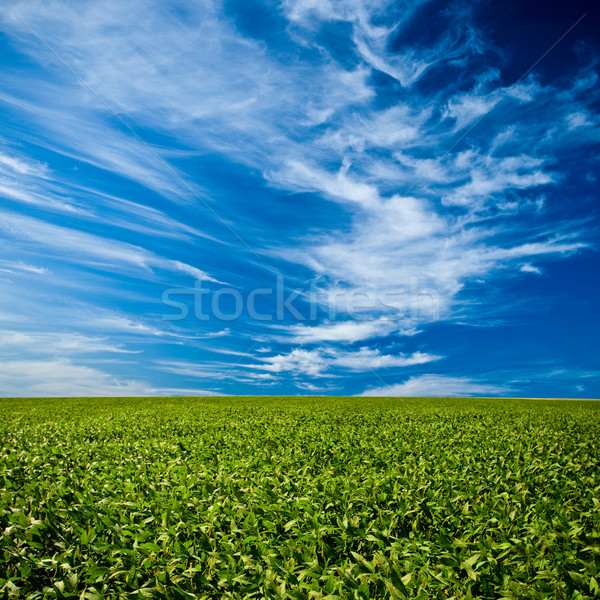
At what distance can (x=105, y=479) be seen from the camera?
7098 millimetres

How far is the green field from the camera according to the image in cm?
366

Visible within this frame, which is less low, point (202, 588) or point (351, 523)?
point (351, 523)

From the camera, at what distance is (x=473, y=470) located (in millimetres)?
7816

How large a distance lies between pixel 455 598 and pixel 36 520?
5.14 m

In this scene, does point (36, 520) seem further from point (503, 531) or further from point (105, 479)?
point (503, 531)

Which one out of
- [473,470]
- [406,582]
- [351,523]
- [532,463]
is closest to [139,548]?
[351,523]

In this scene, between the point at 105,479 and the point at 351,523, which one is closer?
the point at 351,523

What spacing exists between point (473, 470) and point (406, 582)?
17.1ft

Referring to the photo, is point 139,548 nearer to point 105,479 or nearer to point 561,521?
point 105,479

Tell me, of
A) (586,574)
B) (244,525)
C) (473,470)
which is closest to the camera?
(586,574)

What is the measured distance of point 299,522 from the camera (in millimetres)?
4969

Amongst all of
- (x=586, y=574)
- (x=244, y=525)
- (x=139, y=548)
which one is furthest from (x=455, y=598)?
(x=139, y=548)

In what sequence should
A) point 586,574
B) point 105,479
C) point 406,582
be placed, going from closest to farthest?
1. point 406,582
2. point 586,574
3. point 105,479

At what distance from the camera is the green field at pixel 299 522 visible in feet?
12.0
